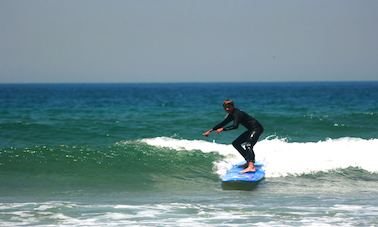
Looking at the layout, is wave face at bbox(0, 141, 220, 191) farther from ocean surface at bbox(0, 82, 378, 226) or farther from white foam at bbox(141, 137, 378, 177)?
white foam at bbox(141, 137, 378, 177)

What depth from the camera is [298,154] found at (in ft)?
53.3

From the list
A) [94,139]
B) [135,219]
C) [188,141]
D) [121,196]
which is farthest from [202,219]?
[94,139]

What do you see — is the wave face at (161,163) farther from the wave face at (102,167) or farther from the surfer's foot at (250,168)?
the surfer's foot at (250,168)

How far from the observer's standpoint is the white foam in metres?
14.5

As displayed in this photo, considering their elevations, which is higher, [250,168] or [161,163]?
[250,168]

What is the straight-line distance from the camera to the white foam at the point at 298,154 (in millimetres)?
14531

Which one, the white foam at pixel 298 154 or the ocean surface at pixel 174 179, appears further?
the white foam at pixel 298 154

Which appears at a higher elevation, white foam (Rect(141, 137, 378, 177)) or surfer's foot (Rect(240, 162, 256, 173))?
surfer's foot (Rect(240, 162, 256, 173))

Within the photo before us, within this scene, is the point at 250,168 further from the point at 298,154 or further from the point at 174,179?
the point at 298,154

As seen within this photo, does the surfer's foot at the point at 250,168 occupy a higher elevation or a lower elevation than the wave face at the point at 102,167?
higher

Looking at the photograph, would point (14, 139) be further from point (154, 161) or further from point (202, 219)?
point (202, 219)

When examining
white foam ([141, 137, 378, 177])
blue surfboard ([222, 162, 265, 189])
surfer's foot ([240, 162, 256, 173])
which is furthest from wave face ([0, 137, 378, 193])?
surfer's foot ([240, 162, 256, 173])

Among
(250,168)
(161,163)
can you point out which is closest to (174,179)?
(161,163)

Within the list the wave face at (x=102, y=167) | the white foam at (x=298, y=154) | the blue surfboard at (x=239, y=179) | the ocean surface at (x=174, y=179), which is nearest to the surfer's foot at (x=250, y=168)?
the blue surfboard at (x=239, y=179)
